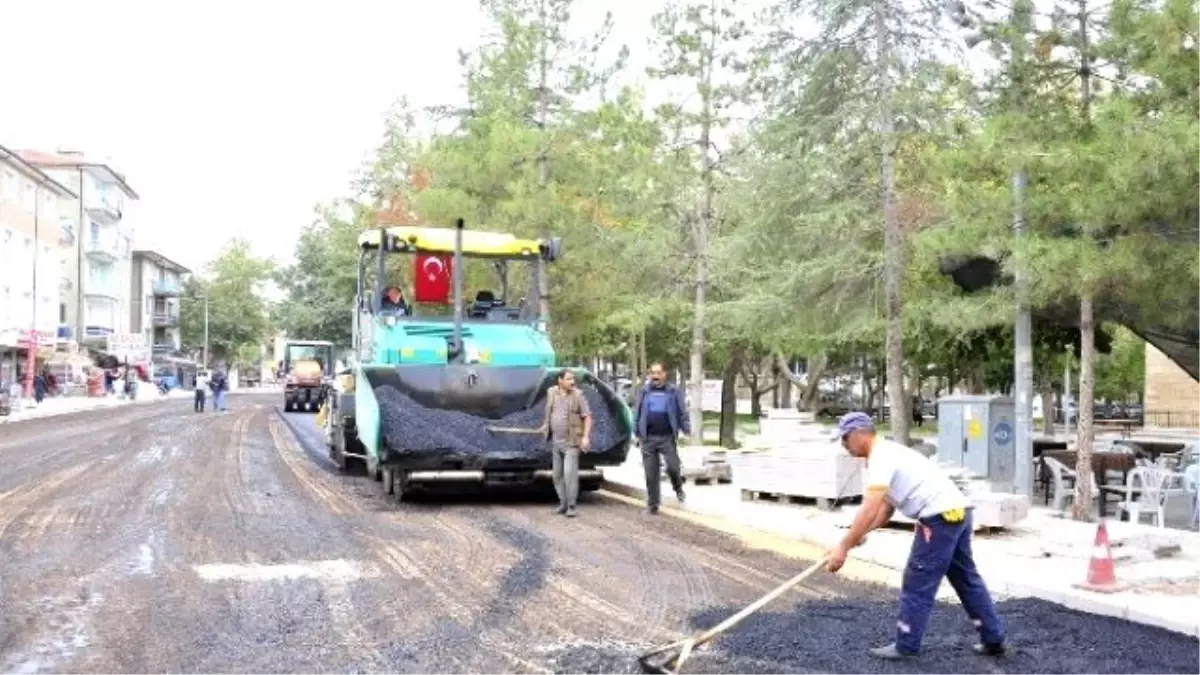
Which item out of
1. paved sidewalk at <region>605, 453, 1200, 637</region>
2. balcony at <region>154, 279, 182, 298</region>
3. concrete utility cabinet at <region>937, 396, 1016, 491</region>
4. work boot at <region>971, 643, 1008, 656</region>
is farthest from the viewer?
balcony at <region>154, 279, 182, 298</region>

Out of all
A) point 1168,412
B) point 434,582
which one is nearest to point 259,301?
point 1168,412

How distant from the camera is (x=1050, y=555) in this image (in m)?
9.65

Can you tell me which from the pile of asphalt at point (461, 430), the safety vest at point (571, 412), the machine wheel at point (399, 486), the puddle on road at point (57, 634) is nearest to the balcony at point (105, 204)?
the machine wheel at point (399, 486)

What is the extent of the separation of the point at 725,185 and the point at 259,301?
8944 cm

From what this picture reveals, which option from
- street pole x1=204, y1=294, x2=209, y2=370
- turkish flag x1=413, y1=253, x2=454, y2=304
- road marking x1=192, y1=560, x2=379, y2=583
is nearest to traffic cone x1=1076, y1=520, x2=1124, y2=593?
road marking x1=192, y1=560, x2=379, y2=583

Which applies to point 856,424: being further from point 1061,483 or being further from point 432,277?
point 432,277

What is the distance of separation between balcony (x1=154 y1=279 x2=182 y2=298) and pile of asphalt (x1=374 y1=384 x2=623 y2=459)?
3531 inches

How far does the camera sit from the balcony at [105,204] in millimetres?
A: 74375

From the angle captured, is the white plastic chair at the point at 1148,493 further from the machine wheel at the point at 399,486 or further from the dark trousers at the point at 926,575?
the machine wheel at the point at 399,486

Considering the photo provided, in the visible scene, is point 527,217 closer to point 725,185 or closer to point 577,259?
point 577,259

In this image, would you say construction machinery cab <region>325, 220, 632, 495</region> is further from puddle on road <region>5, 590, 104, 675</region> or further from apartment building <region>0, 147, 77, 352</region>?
apartment building <region>0, 147, 77, 352</region>

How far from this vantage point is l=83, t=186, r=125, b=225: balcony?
74.4m

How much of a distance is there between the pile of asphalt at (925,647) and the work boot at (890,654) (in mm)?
54

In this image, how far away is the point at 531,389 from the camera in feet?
45.8
